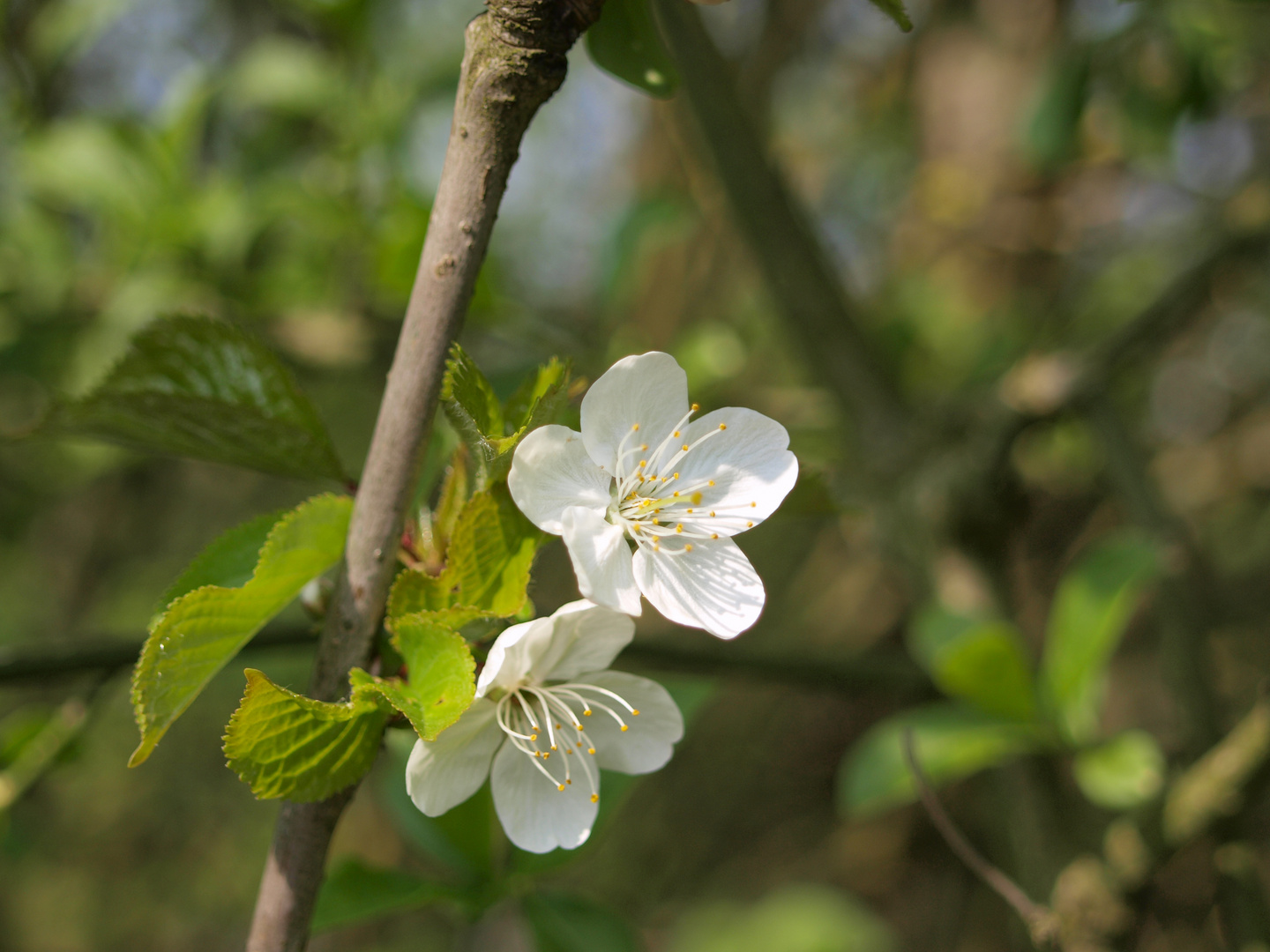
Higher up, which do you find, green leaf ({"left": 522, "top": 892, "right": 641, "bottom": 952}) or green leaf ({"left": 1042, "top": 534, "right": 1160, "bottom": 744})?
green leaf ({"left": 1042, "top": 534, "right": 1160, "bottom": 744})

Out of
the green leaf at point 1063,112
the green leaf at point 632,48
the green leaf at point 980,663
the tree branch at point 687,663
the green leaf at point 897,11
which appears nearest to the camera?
the green leaf at point 897,11

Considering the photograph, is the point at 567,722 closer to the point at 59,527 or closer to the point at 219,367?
the point at 219,367

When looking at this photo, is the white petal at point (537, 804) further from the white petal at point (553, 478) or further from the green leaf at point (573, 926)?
the green leaf at point (573, 926)

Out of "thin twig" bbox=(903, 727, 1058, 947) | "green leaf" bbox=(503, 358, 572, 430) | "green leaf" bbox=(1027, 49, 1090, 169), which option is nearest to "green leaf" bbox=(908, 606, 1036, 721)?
"thin twig" bbox=(903, 727, 1058, 947)

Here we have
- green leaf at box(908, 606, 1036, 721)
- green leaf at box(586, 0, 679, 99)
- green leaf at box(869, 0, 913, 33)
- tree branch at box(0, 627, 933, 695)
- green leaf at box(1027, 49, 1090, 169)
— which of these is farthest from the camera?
green leaf at box(1027, 49, 1090, 169)

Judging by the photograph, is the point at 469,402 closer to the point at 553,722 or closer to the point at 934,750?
the point at 553,722

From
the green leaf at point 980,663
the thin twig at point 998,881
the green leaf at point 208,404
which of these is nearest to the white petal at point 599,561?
the green leaf at point 208,404

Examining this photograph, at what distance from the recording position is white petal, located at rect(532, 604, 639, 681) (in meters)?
0.55

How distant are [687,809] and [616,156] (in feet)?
7.21

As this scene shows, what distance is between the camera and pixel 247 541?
0.60 metres

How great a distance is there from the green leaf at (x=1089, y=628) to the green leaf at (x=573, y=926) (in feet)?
2.01

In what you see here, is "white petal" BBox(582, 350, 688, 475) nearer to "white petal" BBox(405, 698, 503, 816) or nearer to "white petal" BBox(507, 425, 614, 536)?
"white petal" BBox(507, 425, 614, 536)

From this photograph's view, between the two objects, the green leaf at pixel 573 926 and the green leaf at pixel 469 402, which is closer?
the green leaf at pixel 469 402

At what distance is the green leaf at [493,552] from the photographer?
0.53 meters
